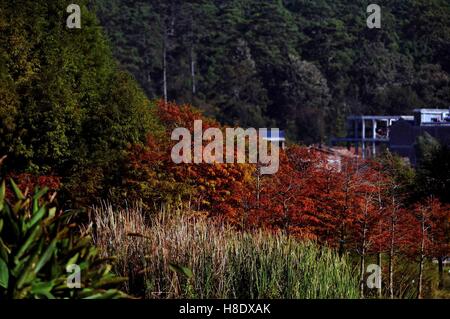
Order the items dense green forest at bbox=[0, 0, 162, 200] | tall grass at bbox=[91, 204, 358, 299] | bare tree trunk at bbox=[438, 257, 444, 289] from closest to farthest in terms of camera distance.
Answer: tall grass at bbox=[91, 204, 358, 299], bare tree trunk at bbox=[438, 257, 444, 289], dense green forest at bbox=[0, 0, 162, 200]

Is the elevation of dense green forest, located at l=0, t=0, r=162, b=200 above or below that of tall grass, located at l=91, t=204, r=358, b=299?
above

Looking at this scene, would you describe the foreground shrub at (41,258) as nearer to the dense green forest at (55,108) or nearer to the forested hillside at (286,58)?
the dense green forest at (55,108)

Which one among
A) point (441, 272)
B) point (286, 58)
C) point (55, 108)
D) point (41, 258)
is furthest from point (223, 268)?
point (286, 58)

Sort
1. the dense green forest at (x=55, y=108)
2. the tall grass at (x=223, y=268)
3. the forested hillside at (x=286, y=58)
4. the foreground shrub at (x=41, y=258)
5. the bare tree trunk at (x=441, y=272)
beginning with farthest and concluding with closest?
1. the forested hillside at (x=286, y=58)
2. the dense green forest at (x=55, y=108)
3. the bare tree trunk at (x=441, y=272)
4. the tall grass at (x=223, y=268)
5. the foreground shrub at (x=41, y=258)

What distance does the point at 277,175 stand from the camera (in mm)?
25781

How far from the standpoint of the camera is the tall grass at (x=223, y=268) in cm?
1115

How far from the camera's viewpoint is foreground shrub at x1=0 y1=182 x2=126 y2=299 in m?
8.21

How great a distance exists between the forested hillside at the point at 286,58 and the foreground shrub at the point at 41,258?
62743mm

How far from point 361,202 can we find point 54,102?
10.4 meters

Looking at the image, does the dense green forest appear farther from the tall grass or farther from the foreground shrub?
the foreground shrub

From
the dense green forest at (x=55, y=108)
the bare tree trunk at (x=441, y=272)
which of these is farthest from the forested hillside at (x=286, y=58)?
the bare tree trunk at (x=441, y=272)

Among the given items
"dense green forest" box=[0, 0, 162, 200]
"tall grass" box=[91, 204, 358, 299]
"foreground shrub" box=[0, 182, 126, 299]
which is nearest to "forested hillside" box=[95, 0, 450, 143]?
"dense green forest" box=[0, 0, 162, 200]

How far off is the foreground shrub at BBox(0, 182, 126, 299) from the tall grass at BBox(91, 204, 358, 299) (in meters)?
1.91
